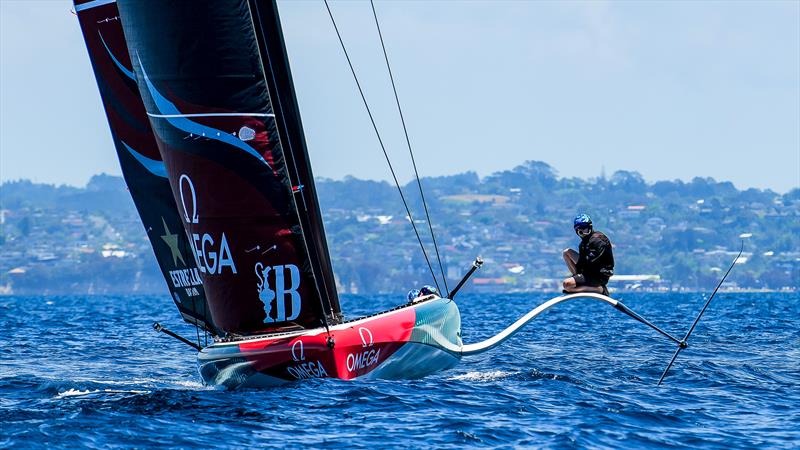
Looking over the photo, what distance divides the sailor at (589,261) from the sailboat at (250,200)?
24 centimetres

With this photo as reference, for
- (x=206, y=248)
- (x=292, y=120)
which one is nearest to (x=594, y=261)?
(x=292, y=120)

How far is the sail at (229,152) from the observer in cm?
1415

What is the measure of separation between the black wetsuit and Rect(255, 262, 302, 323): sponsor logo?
3096 millimetres

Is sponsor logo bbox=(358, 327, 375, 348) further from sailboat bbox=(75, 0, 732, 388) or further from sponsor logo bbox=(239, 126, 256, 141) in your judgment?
sponsor logo bbox=(239, 126, 256, 141)

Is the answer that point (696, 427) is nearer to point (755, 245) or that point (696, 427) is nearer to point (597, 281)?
point (597, 281)

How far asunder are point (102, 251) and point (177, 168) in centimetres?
17759

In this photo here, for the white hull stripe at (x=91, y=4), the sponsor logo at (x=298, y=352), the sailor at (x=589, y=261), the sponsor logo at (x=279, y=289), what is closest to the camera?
the sponsor logo at (x=298, y=352)

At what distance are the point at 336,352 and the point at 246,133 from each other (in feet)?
7.92

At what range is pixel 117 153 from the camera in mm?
18016

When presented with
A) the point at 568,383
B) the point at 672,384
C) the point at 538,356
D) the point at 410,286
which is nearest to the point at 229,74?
the point at 568,383

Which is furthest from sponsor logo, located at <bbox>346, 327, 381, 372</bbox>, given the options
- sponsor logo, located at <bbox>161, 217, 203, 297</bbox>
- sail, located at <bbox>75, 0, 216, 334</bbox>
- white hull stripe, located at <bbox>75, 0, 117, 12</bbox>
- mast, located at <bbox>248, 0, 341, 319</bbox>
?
white hull stripe, located at <bbox>75, 0, 117, 12</bbox>

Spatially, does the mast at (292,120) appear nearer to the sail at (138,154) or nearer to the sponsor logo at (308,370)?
the sponsor logo at (308,370)

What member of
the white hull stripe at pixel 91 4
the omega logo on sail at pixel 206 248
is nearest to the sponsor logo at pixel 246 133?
the omega logo on sail at pixel 206 248

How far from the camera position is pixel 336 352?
1403 cm
